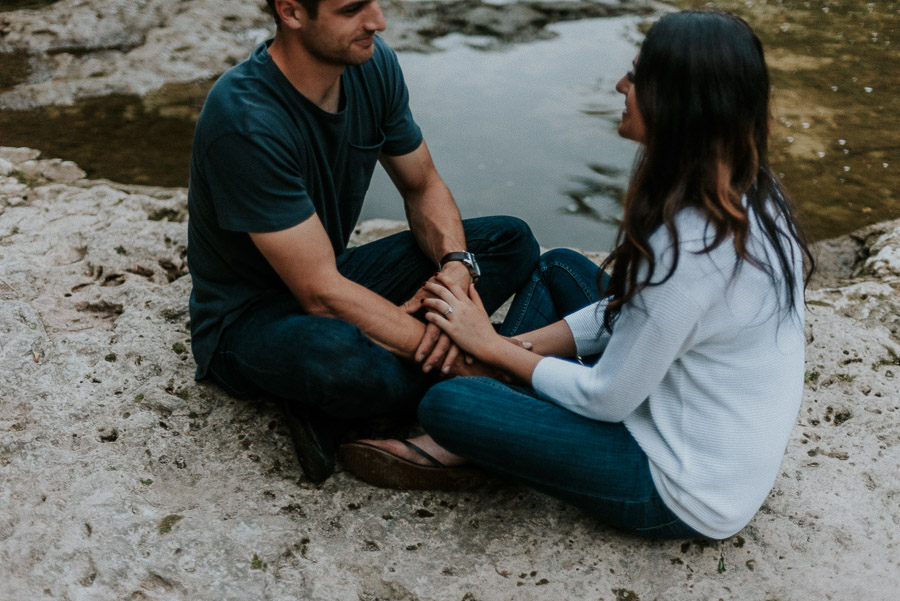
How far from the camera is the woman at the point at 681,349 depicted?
4.88 feet

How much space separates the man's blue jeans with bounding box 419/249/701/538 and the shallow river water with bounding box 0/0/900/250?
2.07 meters

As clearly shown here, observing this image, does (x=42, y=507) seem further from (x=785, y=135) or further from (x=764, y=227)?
(x=785, y=135)

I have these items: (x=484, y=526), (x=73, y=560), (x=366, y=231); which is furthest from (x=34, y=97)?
(x=484, y=526)

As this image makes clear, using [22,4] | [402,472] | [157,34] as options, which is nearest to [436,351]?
[402,472]

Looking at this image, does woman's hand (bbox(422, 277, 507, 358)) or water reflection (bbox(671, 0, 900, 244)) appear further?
water reflection (bbox(671, 0, 900, 244))

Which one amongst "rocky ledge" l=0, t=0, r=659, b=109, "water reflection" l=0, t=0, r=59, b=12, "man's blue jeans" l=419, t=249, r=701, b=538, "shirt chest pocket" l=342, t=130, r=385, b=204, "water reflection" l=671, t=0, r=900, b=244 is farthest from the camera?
"water reflection" l=0, t=0, r=59, b=12

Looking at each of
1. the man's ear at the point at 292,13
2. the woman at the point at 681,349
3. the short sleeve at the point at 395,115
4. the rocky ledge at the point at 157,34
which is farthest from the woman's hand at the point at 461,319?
the rocky ledge at the point at 157,34

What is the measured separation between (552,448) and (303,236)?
81cm

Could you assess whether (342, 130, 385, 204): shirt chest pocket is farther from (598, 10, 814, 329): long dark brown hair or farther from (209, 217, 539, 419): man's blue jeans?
(598, 10, 814, 329): long dark brown hair

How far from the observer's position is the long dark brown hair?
1.46m

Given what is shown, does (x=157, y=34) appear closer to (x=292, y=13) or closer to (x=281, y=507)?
(x=292, y=13)

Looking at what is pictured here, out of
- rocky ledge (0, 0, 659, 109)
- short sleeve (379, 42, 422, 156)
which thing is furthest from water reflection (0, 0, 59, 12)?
short sleeve (379, 42, 422, 156)

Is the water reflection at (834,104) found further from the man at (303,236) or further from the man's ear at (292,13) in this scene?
the man's ear at (292,13)

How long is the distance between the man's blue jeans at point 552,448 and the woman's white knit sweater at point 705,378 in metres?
0.04
